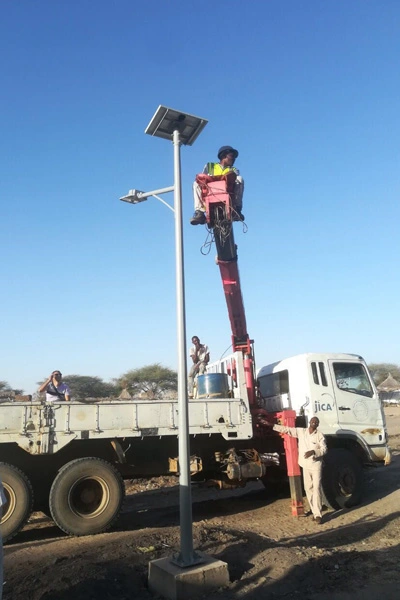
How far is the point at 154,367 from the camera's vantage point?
156 ft

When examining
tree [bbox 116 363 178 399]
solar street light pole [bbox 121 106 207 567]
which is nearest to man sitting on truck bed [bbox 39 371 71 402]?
solar street light pole [bbox 121 106 207 567]

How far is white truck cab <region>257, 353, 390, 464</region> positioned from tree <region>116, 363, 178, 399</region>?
35.0 m

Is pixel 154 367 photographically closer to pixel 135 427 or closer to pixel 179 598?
pixel 135 427

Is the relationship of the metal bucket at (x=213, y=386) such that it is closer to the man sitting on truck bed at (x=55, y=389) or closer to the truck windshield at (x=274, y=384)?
the truck windshield at (x=274, y=384)

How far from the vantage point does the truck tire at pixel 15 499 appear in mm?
7516

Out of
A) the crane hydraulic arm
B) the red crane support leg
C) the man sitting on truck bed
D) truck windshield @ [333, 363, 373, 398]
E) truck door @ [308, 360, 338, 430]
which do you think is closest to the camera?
the man sitting on truck bed

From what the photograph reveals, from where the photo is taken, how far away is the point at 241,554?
6230 mm

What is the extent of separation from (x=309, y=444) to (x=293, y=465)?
65 centimetres

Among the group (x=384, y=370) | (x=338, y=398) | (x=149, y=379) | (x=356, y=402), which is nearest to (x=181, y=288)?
(x=338, y=398)

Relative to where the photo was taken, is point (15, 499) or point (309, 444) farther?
point (309, 444)

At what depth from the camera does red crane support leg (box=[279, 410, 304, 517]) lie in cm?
946

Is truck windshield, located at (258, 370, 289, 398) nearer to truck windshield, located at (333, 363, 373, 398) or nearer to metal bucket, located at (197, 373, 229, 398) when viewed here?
truck windshield, located at (333, 363, 373, 398)

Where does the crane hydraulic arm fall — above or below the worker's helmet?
below

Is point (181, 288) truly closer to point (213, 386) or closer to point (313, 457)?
point (213, 386)
